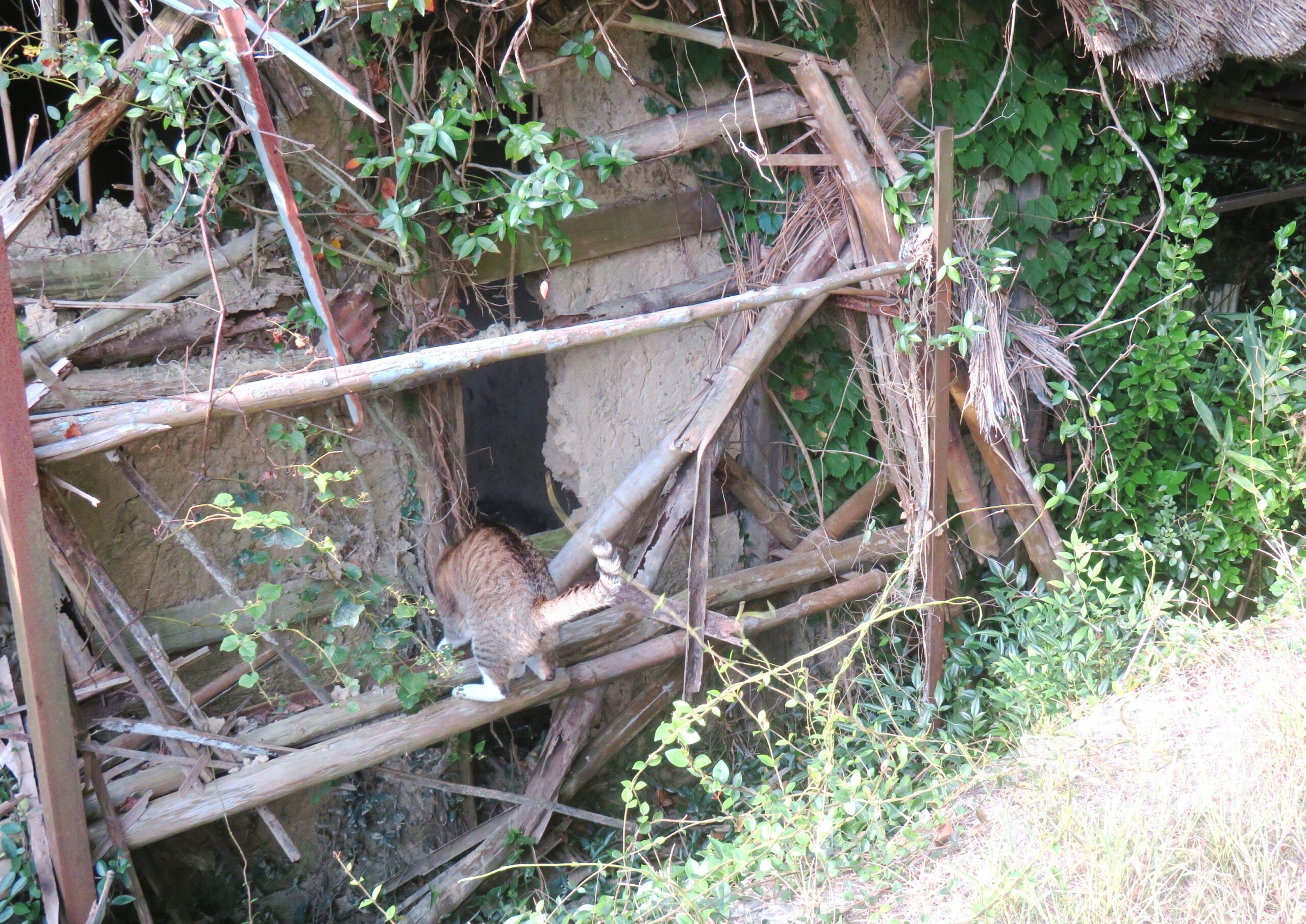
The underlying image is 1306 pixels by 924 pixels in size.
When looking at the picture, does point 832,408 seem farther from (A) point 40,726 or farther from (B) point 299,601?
(A) point 40,726

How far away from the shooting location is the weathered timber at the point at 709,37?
340 cm

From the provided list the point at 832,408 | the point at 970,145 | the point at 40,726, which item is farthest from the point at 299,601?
the point at 970,145

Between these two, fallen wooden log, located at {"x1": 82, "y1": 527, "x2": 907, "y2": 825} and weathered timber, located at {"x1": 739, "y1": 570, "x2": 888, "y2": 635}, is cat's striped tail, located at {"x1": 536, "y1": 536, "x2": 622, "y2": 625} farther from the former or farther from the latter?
weathered timber, located at {"x1": 739, "y1": 570, "x2": 888, "y2": 635}

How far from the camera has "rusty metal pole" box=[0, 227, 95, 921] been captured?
220 cm

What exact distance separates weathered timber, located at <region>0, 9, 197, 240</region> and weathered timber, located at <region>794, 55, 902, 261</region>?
2.26 m

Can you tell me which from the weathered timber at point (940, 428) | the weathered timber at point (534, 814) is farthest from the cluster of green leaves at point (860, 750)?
the weathered timber at point (534, 814)

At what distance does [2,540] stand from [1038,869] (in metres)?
2.87

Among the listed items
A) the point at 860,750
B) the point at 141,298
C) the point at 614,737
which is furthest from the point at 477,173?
the point at 860,750

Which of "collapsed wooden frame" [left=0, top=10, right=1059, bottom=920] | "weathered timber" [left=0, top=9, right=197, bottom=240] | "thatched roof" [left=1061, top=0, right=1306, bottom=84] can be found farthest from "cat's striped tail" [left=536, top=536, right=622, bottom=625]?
"thatched roof" [left=1061, top=0, right=1306, bottom=84]

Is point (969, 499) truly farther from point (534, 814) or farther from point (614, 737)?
point (534, 814)

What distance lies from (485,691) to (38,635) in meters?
1.43

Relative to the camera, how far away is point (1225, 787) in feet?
7.84

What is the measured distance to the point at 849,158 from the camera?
3660 mm

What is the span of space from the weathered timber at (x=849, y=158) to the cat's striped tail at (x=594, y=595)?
6.10ft
